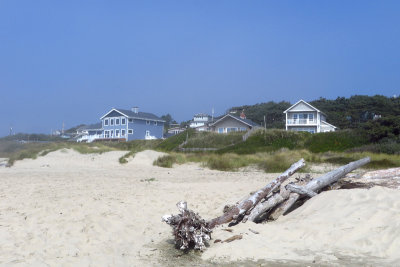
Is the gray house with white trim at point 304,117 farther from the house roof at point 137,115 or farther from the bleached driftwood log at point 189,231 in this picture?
the bleached driftwood log at point 189,231

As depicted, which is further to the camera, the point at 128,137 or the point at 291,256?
the point at 128,137

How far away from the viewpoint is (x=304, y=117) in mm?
51750

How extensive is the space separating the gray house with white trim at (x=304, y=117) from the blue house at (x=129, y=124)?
24.4 m

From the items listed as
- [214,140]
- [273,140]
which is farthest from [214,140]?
[273,140]

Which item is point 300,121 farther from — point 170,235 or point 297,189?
point 170,235

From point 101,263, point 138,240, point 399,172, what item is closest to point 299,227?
point 138,240

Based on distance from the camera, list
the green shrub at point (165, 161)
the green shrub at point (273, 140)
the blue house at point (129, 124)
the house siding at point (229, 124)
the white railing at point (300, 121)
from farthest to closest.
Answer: the blue house at point (129, 124)
the house siding at point (229, 124)
the white railing at point (300, 121)
the green shrub at point (273, 140)
the green shrub at point (165, 161)

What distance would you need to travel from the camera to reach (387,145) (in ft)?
88.2

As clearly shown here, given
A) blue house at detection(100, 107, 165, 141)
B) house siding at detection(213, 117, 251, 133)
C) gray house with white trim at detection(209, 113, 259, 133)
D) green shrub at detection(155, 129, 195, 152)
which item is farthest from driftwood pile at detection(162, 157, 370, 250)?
blue house at detection(100, 107, 165, 141)

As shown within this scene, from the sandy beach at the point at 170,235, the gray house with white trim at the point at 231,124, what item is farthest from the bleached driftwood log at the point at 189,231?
the gray house with white trim at the point at 231,124

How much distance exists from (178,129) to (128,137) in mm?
27628

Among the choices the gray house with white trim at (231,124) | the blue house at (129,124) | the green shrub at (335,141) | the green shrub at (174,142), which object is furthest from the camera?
the blue house at (129,124)

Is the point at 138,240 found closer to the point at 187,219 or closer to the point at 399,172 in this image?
the point at 187,219

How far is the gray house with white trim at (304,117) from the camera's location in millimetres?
50812
